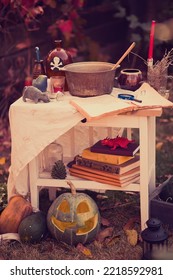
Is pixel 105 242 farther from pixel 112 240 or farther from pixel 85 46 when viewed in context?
pixel 85 46

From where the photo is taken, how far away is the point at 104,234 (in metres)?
3.74

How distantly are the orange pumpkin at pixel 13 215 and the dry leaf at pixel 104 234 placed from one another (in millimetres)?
448

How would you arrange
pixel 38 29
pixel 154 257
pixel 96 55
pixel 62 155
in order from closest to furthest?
pixel 154 257, pixel 62 155, pixel 38 29, pixel 96 55

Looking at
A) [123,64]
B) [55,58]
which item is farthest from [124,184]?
[123,64]

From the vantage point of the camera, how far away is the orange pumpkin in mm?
3713

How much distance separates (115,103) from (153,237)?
30.6 inches

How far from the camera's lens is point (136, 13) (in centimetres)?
776

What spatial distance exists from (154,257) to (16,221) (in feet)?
2.80

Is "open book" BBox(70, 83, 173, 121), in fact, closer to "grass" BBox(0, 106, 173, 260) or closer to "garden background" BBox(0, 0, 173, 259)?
"garden background" BBox(0, 0, 173, 259)

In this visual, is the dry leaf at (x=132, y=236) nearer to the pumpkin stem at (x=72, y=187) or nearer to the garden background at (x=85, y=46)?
the garden background at (x=85, y=46)

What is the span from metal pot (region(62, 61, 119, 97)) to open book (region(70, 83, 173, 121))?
4 cm

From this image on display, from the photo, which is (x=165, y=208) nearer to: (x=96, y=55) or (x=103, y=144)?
(x=103, y=144)

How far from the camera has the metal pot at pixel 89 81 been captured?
3590 mm

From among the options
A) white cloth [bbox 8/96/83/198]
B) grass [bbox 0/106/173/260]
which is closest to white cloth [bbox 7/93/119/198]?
white cloth [bbox 8/96/83/198]
